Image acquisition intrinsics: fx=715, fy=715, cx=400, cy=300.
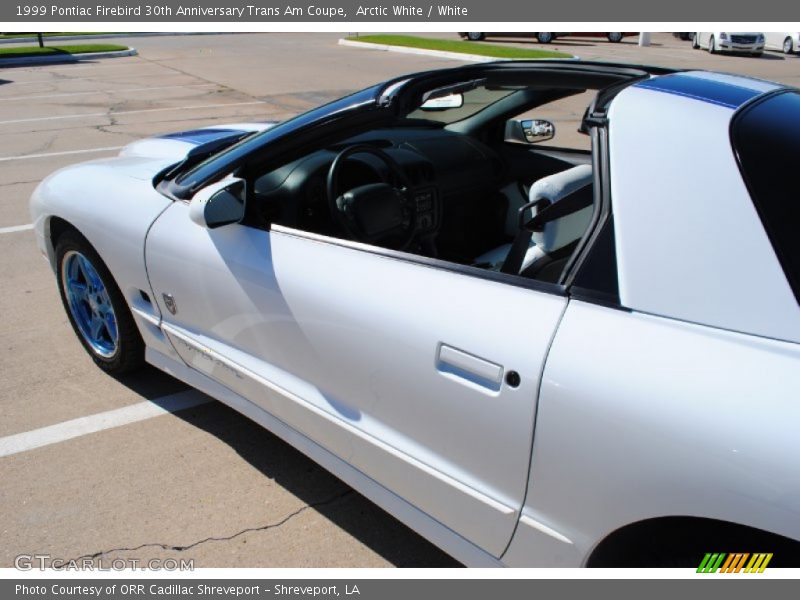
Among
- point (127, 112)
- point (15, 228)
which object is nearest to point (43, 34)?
point (127, 112)

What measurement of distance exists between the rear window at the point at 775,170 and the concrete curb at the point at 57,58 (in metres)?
21.6

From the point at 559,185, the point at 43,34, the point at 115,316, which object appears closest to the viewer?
the point at 559,185

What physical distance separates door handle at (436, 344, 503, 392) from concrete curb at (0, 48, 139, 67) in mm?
21304

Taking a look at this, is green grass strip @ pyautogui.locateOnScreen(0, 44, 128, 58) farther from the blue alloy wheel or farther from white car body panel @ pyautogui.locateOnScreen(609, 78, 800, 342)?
white car body panel @ pyautogui.locateOnScreen(609, 78, 800, 342)

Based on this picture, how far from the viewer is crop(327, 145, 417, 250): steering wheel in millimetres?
2670

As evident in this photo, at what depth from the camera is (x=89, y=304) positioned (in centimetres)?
363

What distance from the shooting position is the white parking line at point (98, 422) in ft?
10.5

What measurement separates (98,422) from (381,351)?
1.90m

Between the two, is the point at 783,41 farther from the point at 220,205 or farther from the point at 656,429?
the point at 656,429

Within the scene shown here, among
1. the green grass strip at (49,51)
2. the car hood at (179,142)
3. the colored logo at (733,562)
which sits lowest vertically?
the colored logo at (733,562)

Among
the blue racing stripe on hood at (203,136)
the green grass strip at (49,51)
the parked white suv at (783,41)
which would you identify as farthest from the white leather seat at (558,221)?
the parked white suv at (783,41)

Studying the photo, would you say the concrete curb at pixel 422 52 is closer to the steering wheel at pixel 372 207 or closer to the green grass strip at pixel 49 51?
the green grass strip at pixel 49 51

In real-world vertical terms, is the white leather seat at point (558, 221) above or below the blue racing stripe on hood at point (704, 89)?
below
